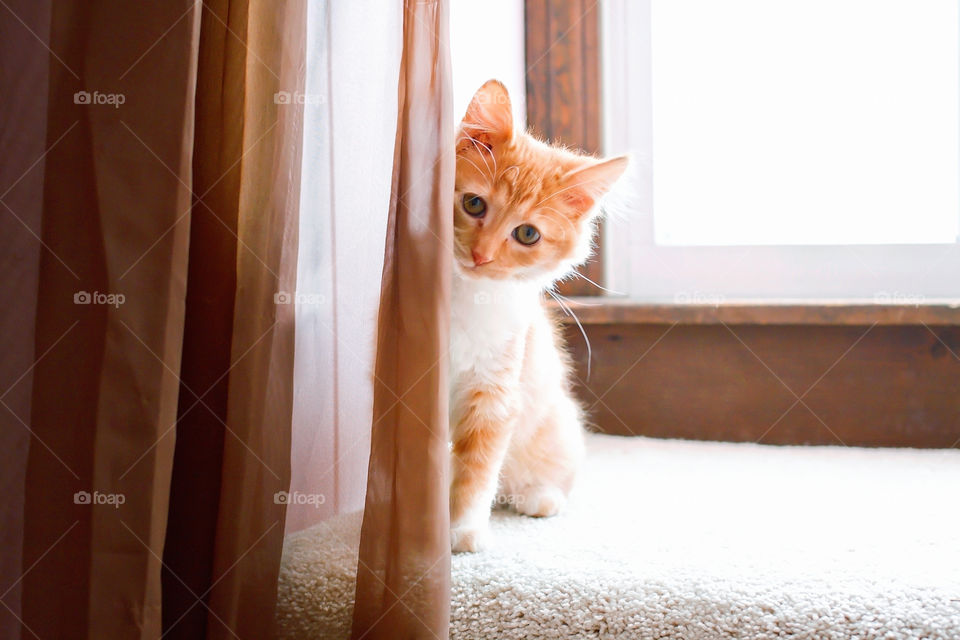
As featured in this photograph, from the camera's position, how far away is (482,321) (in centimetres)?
111

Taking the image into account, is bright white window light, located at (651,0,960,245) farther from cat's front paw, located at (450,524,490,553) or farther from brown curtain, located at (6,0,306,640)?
brown curtain, located at (6,0,306,640)

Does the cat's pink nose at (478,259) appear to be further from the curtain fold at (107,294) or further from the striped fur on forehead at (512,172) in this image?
the curtain fold at (107,294)

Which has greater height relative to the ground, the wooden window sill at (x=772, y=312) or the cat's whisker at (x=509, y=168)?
the cat's whisker at (x=509, y=168)

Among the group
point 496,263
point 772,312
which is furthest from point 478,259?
point 772,312

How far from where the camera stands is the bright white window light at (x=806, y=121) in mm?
1730

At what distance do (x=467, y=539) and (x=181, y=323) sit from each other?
524mm

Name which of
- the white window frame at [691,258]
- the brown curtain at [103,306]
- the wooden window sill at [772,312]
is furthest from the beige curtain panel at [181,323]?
the white window frame at [691,258]

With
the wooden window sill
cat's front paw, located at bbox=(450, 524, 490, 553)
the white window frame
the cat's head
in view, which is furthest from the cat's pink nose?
the white window frame

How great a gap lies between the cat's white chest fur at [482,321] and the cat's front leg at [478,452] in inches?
1.9

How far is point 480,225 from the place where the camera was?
1.10 meters

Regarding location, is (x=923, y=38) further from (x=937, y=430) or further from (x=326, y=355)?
(x=326, y=355)

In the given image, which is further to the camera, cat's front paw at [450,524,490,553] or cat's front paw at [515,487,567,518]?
cat's front paw at [515,487,567,518]

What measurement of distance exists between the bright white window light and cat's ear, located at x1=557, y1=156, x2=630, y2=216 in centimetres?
74

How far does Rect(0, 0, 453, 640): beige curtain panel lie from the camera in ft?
2.39
